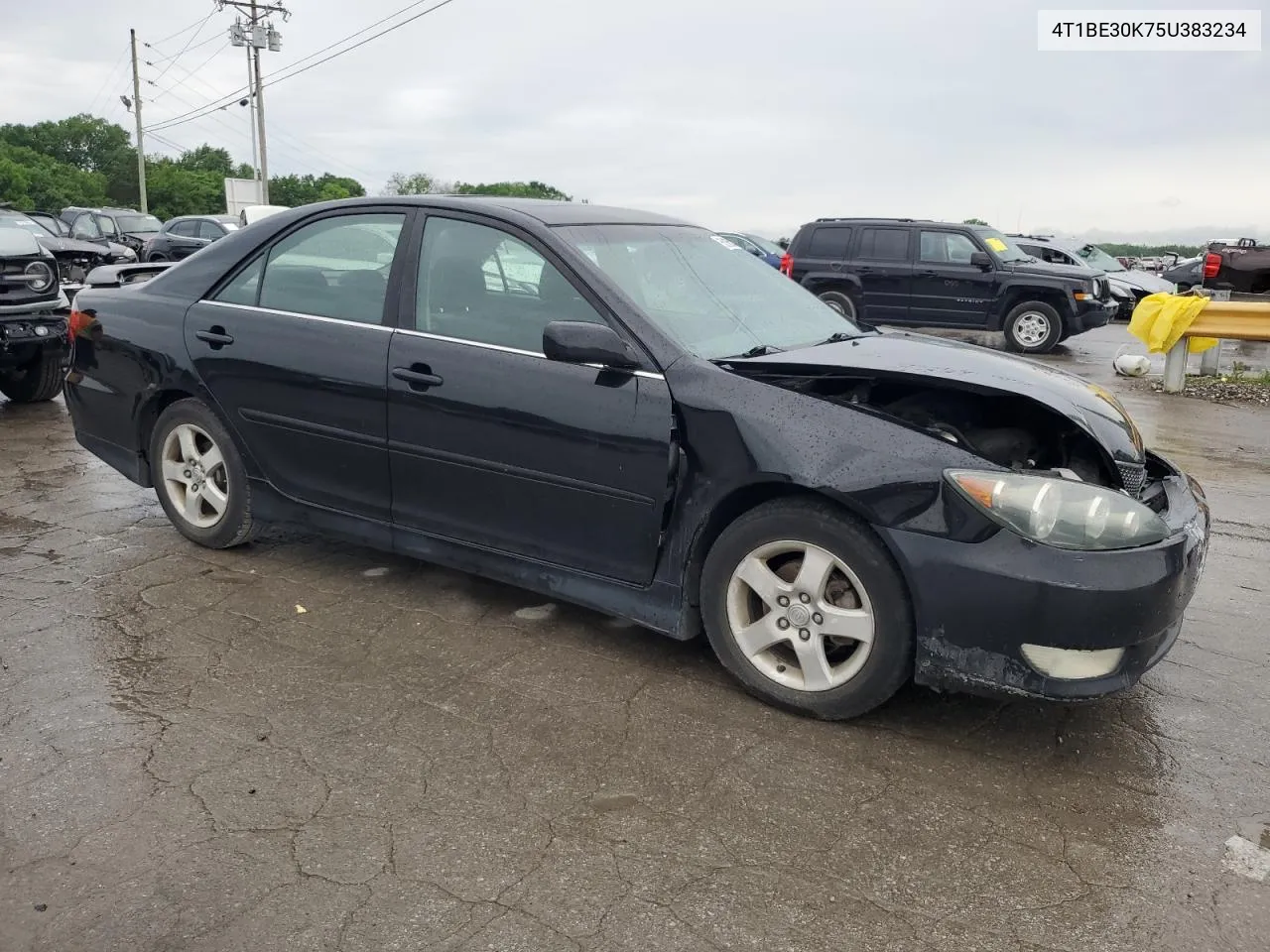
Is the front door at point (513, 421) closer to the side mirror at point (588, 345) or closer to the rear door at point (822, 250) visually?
the side mirror at point (588, 345)

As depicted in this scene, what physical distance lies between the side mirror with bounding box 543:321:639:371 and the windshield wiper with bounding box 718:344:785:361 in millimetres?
342

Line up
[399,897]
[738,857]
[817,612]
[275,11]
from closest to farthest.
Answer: [399,897] → [738,857] → [817,612] → [275,11]

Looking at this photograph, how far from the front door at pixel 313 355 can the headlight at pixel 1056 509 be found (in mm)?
2203

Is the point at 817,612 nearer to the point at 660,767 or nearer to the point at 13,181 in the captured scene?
the point at 660,767

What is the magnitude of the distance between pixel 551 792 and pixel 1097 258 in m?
24.5

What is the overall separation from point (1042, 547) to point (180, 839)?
2.38 metres

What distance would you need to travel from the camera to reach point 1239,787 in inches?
116

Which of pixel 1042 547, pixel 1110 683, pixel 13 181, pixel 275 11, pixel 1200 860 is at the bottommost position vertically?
pixel 1200 860

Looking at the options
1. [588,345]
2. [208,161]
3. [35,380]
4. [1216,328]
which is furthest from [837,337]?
[208,161]

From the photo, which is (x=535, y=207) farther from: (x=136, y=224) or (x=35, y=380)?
(x=136, y=224)

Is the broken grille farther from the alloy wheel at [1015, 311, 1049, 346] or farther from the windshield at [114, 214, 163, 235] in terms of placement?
the windshield at [114, 214, 163, 235]

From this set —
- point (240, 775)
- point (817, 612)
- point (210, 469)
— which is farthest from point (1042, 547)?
point (210, 469)

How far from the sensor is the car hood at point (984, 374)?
3.36m

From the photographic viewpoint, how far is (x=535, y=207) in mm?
4043
